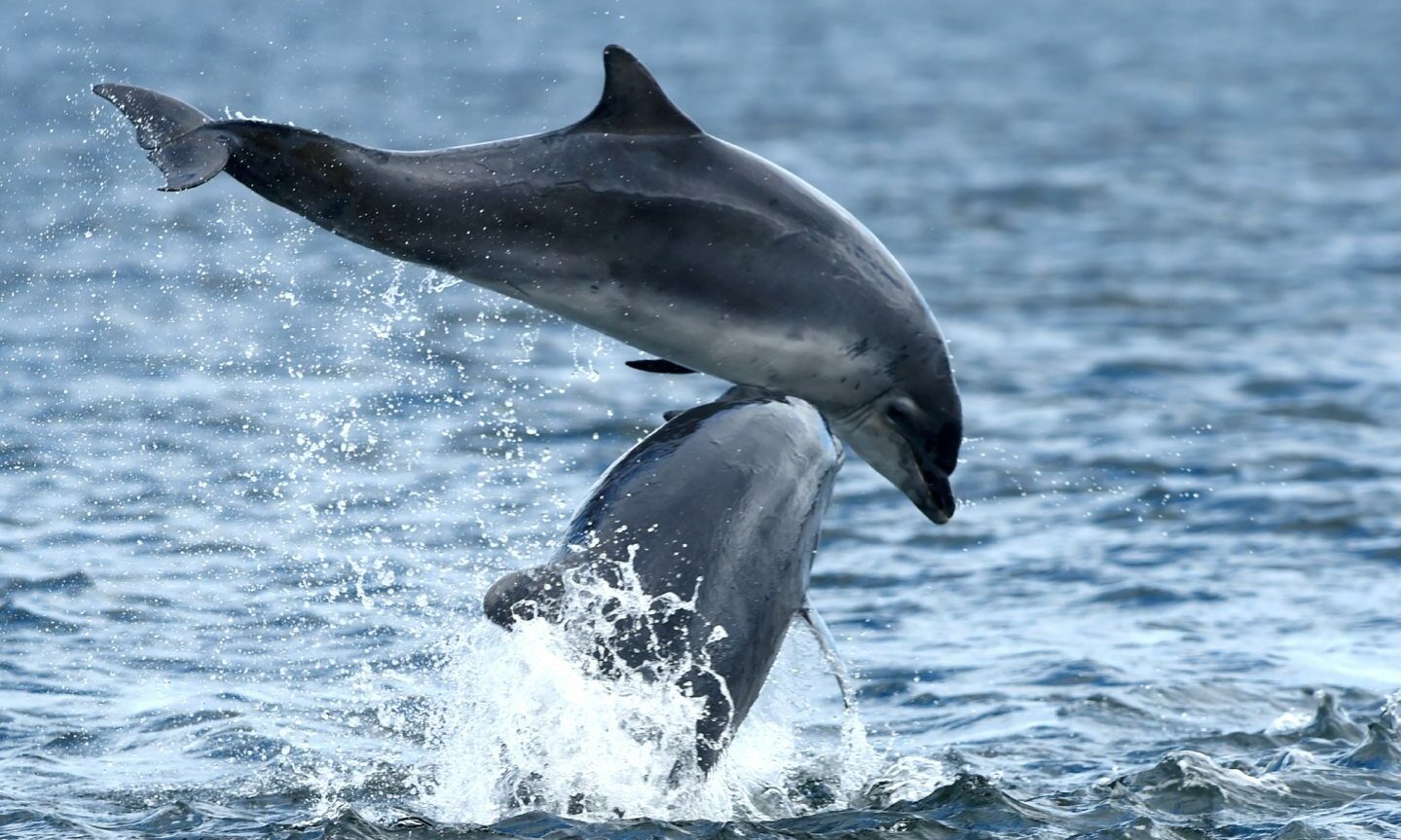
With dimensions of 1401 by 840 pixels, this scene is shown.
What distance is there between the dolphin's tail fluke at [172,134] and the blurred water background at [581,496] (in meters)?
1.89

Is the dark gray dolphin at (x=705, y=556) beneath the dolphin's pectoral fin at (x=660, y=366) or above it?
beneath

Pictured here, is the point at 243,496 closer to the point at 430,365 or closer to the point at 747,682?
the point at 430,365

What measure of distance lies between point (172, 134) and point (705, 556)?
2.91 m

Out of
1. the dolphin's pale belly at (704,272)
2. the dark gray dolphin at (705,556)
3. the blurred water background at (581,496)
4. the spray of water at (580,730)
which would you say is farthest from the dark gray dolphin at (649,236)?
the blurred water background at (581,496)

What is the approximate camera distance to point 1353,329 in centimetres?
2264

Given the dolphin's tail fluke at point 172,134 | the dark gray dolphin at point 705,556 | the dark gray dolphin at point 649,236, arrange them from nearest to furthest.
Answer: the dolphin's tail fluke at point 172,134
the dark gray dolphin at point 649,236
the dark gray dolphin at point 705,556

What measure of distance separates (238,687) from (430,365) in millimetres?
7791

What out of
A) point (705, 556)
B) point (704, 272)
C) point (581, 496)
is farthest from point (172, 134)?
point (581, 496)

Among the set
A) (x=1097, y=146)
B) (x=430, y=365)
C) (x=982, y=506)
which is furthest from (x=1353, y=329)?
(x=1097, y=146)

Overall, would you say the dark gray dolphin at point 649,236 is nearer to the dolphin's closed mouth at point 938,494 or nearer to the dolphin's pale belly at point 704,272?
the dolphin's pale belly at point 704,272

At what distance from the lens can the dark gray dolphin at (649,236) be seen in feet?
28.1

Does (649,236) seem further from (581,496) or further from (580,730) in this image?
(581,496)

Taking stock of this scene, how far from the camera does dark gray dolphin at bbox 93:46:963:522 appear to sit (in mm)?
8555

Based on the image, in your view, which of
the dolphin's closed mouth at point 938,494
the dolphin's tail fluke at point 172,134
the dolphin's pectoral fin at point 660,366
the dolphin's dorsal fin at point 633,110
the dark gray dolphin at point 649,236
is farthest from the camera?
the dolphin's closed mouth at point 938,494
